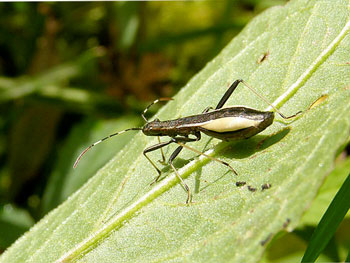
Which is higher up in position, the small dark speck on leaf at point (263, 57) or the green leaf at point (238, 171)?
the small dark speck on leaf at point (263, 57)

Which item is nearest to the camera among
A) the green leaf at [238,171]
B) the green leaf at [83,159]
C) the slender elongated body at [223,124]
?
the green leaf at [238,171]

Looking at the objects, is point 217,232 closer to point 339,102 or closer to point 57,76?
point 339,102

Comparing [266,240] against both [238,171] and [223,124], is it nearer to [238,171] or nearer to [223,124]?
[238,171]

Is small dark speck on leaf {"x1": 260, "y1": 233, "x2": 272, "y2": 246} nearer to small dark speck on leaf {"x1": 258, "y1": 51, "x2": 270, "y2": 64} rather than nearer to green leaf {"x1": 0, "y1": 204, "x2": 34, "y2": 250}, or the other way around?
small dark speck on leaf {"x1": 258, "y1": 51, "x2": 270, "y2": 64}

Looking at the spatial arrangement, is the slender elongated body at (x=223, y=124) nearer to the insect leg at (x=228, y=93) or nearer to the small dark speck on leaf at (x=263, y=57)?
the insect leg at (x=228, y=93)

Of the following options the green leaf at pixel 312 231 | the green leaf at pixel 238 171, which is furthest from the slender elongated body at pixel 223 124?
the green leaf at pixel 312 231

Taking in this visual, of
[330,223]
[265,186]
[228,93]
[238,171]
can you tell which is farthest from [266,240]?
[228,93]

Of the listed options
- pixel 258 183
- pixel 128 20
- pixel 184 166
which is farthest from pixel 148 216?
pixel 128 20
